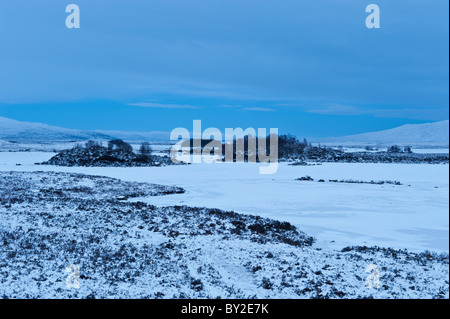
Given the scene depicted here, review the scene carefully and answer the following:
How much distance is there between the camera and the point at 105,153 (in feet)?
226

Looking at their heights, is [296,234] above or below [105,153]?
below

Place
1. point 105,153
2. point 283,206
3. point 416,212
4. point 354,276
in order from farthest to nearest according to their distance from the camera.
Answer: point 105,153 < point 283,206 < point 416,212 < point 354,276

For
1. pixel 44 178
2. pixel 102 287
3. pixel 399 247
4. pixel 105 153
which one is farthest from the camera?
pixel 105 153

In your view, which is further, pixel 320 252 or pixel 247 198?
pixel 247 198

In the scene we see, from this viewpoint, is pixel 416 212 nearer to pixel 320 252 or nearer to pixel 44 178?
pixel 320 252

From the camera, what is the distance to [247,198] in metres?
29.4

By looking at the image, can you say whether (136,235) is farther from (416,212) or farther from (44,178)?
(44,178)

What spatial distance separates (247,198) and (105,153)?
148 feet
